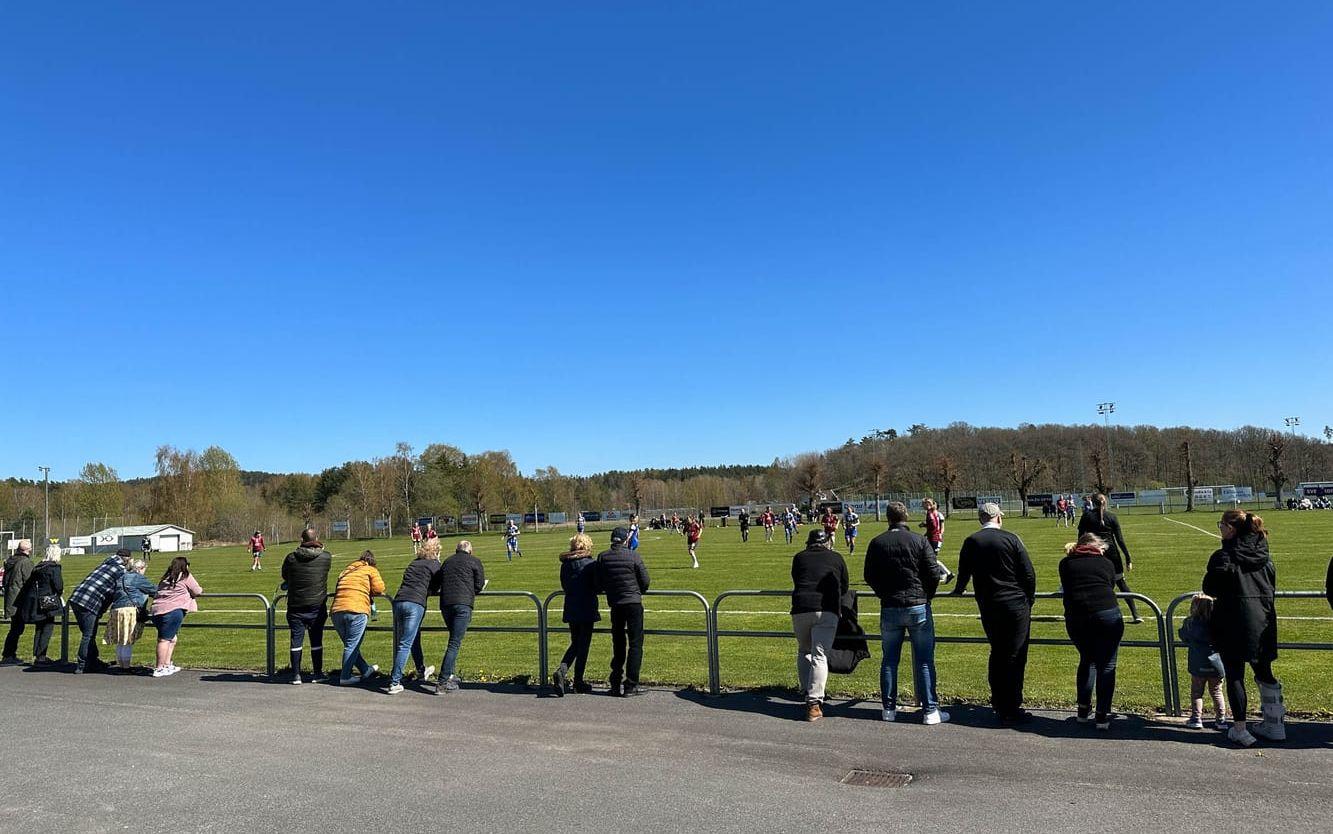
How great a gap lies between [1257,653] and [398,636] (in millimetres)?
8220

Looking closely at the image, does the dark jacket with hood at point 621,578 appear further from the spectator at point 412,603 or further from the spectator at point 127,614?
the spectator at point 127,614

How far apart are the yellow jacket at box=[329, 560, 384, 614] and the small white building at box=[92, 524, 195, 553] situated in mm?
79134

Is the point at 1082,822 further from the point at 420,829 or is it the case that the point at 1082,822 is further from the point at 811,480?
the point at 811,480

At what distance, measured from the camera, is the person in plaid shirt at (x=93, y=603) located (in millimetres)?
11406

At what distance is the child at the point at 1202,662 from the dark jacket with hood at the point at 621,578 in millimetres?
4899

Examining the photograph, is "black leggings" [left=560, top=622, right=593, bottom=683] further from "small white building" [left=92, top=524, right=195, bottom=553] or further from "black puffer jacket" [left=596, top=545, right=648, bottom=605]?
"small white building" [left=92, top=524, right=195, bottom=553]

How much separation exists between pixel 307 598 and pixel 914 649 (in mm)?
7077

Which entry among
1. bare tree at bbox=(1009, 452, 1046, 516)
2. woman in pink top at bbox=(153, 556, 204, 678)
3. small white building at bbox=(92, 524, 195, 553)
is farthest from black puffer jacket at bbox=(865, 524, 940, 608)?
small white building at bbox=(92, 524, 195, 553)

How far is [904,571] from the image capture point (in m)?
7.55

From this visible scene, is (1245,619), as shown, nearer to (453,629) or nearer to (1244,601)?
(1244,601)

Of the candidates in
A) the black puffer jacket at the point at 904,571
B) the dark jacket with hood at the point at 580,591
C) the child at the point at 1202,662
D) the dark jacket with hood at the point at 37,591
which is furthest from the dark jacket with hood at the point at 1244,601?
the dark jacket with hood at the point at 37,591

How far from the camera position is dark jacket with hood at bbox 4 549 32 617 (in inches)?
474

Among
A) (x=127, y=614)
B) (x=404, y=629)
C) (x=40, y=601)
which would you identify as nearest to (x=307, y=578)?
(x=404, y=629)

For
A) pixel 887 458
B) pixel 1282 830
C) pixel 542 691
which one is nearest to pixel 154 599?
pixel 542 691
